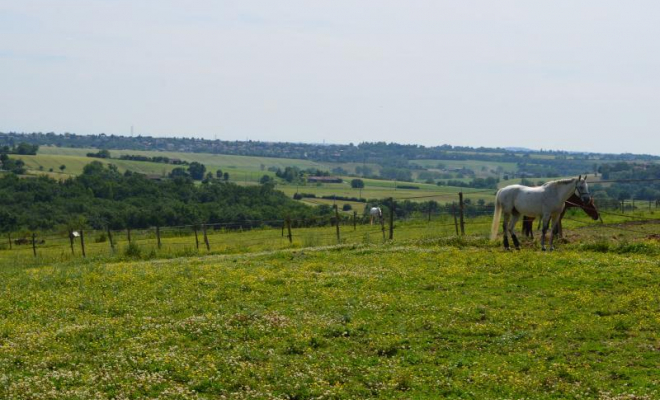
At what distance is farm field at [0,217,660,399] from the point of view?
11.9 metres

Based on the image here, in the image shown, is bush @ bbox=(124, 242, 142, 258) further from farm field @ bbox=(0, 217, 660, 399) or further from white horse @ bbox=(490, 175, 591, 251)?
white horse @ bbox=(490, 175, 591, 251)

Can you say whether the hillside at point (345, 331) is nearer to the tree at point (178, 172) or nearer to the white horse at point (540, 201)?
the white horse at point (540, 201)

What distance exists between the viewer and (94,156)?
190 m

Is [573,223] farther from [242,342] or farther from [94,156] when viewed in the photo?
[94,156]

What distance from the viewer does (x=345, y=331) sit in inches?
584

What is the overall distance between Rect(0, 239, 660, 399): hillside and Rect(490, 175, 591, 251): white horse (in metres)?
2.44

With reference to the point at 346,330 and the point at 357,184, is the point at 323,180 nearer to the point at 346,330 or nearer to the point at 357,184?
the point at 357,184

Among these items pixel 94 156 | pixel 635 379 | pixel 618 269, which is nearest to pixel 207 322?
pixel 635 379

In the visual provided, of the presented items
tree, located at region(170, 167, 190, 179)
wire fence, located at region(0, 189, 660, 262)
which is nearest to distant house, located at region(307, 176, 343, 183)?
tree, located at region(170, 167, 190, 179)

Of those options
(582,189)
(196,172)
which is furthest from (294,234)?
(196,172)

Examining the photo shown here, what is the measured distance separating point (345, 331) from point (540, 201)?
13.3 meters

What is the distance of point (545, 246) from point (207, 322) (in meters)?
14.1

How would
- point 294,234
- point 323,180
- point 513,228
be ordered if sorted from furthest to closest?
point 323,180 → point 294,234 → point 513,228

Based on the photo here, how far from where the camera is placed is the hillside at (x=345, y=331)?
1184 centimetres
